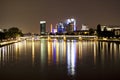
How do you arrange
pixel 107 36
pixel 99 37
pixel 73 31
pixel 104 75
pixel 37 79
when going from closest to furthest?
pixel 37 79
pixel 104 75
pixel 107 36
pixel 99 37
pixel 73 31

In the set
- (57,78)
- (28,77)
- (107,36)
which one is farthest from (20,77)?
(107,36)

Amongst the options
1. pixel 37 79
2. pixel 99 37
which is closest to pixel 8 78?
pixel 37 79

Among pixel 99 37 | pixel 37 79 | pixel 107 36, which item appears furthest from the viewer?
pixel 99 37

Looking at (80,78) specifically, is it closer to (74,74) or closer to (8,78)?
(74,74)

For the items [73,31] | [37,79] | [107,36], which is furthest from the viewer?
[73,31]

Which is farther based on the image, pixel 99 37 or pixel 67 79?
pixel 99 37

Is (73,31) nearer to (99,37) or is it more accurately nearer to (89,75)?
(99,37)

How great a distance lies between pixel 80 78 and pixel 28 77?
205 centimetres

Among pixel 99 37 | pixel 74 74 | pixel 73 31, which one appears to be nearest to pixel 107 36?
pixel 99 37

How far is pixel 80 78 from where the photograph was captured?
1080 centimetres

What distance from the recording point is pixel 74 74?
1178cm

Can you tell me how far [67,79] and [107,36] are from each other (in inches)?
2147

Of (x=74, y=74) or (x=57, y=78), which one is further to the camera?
(x=74, y=74)

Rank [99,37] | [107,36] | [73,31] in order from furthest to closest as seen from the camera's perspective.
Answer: [73,31] < [99,37] < [107,36]
